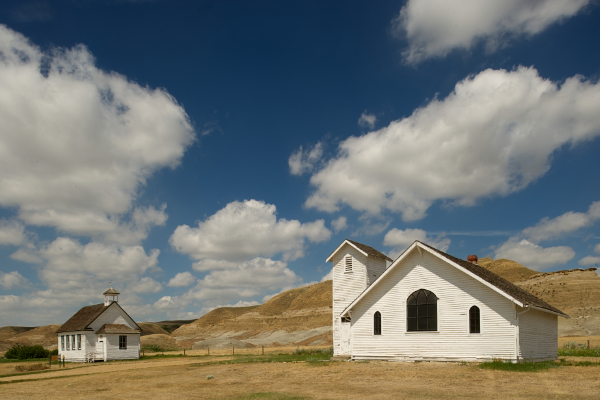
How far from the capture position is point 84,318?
47.0 meters

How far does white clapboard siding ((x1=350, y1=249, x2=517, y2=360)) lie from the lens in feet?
73.6

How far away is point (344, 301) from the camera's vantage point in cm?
3106

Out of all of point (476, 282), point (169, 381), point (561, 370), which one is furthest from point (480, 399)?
point (169, 381)

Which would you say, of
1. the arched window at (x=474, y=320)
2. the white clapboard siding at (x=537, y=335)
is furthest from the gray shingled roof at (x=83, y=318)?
the white clapboard siding at (x=537, y=335)

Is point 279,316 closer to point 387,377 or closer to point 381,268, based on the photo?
point 381,268

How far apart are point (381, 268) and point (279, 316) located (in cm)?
10061

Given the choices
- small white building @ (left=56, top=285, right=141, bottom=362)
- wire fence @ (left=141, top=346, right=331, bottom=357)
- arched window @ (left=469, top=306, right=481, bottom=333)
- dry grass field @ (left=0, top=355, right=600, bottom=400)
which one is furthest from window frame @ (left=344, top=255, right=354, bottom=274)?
small white building @ (left=56, top=285, right=141, bottom=362)

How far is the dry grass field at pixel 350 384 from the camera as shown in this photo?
1448cm

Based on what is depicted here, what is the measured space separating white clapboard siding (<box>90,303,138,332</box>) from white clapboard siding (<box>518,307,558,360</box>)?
128ft

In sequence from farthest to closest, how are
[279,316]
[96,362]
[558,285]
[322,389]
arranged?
[279,316] → [558,285] → [96,362] → [322,389]

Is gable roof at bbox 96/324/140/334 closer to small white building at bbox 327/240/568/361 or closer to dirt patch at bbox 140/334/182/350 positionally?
small white building at bbox 327/240/568/361

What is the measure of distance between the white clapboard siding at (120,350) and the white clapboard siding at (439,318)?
28931mm

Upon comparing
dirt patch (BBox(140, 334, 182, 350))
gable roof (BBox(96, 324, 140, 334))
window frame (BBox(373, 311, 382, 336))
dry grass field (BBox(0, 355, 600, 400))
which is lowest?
dirt patch (BBox(140, 334, 182, 350))

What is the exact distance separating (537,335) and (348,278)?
11981mm
